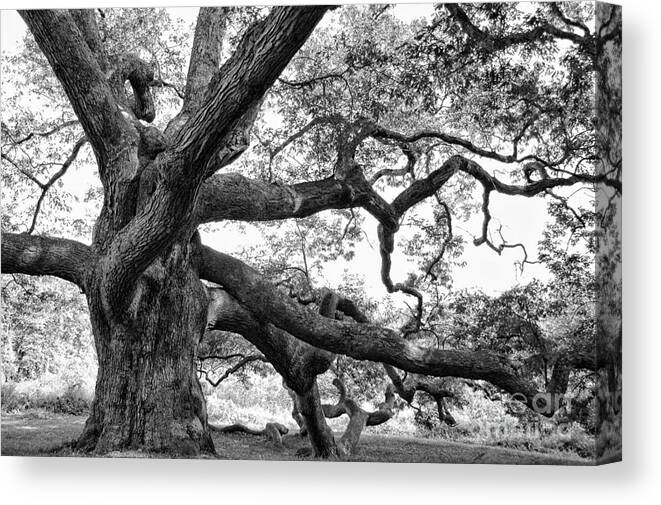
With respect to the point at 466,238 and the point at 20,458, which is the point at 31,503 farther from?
the point at 466,238

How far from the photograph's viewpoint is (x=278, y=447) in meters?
5.24

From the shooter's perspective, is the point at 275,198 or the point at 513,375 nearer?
the point at 513,375

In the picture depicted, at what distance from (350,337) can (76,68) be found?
227cm

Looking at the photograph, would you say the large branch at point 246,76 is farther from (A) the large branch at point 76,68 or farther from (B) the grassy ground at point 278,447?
(B) the grassy ground at point 278,447

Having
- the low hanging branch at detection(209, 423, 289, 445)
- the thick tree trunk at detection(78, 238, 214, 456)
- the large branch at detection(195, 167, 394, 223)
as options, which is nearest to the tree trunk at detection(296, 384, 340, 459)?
the low hanging branch at detection(209, 423, 289, 445)

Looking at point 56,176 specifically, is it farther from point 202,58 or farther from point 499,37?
point 499,37

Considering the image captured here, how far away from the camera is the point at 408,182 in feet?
17.5

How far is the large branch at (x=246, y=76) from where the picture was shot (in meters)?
3.87

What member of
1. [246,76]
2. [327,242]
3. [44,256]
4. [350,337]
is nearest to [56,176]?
[44,256]

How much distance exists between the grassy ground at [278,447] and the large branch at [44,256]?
2.94 ft

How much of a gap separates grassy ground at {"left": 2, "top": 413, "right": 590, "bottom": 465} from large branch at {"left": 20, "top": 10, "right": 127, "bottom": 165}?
5.96 ft

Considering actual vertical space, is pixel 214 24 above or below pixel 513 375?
above

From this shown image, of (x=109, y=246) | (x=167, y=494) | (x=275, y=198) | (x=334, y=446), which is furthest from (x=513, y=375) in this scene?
(x=109, y=246)

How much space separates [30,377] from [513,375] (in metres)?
2.99
